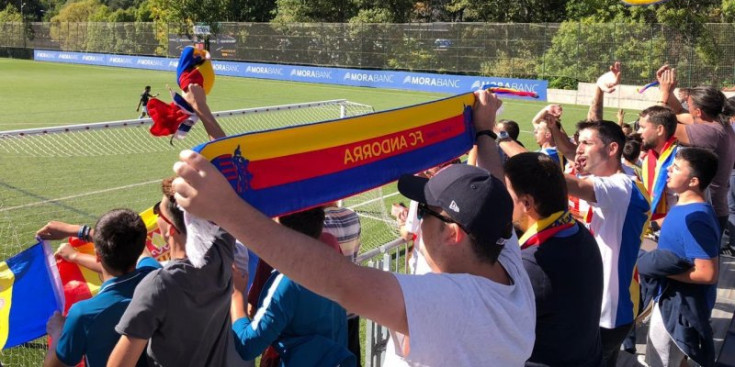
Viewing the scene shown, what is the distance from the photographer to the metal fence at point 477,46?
85.9 feet

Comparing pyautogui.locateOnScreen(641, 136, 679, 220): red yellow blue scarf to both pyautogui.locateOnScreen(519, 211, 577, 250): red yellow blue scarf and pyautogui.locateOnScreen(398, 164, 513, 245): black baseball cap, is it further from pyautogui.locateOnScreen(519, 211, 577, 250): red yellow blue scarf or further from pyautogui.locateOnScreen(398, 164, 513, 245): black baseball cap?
pyautogui.locateOnScreen(398, 164, 513, 245): black baseball cap

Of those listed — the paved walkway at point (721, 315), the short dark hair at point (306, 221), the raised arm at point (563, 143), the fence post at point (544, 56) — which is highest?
the fence post at point (544, 56)

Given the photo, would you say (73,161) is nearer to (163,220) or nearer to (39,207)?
(39,207)

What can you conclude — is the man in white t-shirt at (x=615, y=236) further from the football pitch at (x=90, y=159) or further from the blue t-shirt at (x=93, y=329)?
the football pitch at (x=90, y=159)

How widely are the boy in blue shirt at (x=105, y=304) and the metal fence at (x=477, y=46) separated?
2698cm

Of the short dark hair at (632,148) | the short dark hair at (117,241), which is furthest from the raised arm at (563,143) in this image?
the short dark hair at (117,241)

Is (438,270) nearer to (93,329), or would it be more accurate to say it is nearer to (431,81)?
(93,329)


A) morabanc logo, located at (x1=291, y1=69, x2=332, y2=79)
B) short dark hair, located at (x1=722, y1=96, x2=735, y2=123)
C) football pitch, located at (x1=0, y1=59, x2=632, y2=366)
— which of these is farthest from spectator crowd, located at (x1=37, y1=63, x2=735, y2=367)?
morabanc logo, located at (x1=291, y1=69, x2=332, y2=79)

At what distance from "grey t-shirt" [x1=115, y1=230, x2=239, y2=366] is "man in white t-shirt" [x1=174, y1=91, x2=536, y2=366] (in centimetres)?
70

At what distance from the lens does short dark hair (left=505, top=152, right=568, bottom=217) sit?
3033 mm

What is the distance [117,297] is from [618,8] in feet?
116

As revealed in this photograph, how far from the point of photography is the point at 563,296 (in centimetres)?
291

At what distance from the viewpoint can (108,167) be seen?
13.0 metres

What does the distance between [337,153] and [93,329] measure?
1.39m
